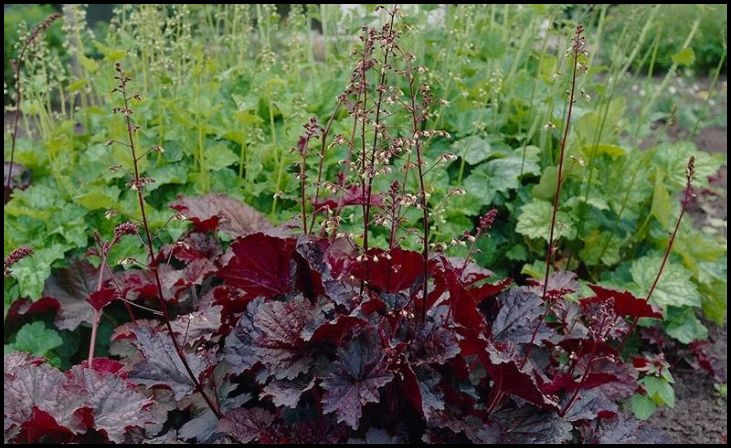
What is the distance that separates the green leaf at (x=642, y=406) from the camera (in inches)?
97.3

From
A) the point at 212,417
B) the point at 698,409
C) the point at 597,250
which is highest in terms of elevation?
the point at 212,417

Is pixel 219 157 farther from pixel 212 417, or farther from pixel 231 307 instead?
pixel 212 417

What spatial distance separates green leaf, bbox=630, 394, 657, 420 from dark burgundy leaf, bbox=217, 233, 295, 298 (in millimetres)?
1228

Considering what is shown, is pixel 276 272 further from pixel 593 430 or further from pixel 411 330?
pixel 593 430

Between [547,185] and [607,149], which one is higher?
[607,149]

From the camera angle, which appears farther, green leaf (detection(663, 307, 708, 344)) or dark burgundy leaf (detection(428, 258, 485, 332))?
green leaf (detection(663, 307, 708, 344))

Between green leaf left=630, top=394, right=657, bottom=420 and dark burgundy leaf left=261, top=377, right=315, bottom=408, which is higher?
dark burgundy leaf left=261, top=377, right=315, bottom=408

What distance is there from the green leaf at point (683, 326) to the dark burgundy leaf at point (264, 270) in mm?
1709

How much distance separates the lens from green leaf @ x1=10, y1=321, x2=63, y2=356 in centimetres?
245

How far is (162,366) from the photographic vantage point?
1.78 m

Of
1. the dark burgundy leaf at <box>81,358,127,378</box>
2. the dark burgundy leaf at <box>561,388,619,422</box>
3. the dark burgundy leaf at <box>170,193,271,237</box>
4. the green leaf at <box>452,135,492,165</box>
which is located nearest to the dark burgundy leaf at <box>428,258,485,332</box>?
the dark burgundy leaf at <box>561,388,619,422</box>

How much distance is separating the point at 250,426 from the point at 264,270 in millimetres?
369

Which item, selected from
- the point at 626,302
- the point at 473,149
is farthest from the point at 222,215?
the point at 473,149

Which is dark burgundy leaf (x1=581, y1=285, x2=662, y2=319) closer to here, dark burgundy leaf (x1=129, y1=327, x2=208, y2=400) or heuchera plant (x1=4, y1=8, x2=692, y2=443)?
heuchera plant (x1=4, y1=8, x2=692, y2=443)
